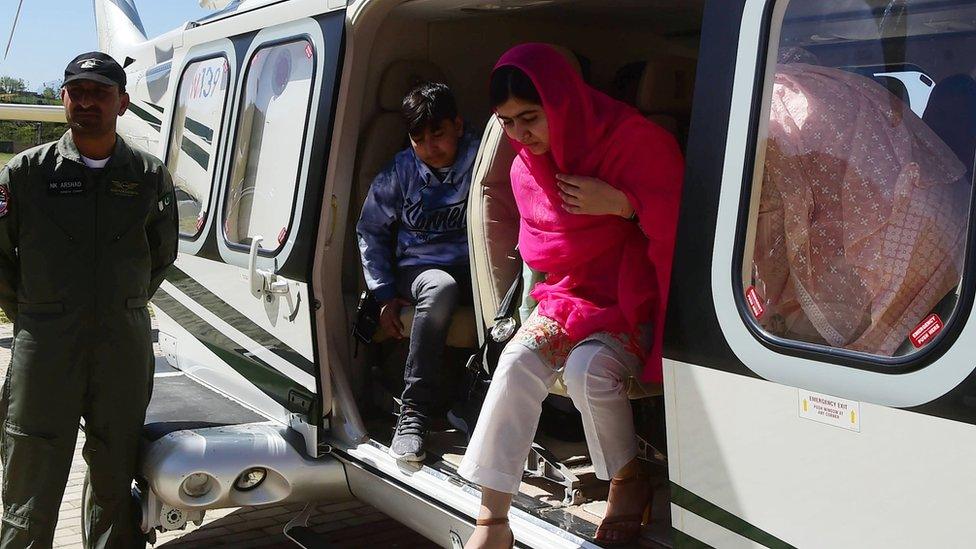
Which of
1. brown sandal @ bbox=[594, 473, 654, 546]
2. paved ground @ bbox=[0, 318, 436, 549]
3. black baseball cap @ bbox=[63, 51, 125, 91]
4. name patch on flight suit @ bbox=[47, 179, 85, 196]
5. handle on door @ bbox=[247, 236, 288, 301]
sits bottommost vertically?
paved ground @ bbox=[0, 318, 436, 549]

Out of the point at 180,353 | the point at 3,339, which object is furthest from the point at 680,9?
the point at 3,339

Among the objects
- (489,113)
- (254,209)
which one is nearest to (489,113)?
(489,113)

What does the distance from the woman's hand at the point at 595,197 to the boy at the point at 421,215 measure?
1.10 metres

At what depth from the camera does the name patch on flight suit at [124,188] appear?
3730mm

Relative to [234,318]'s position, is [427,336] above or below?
above

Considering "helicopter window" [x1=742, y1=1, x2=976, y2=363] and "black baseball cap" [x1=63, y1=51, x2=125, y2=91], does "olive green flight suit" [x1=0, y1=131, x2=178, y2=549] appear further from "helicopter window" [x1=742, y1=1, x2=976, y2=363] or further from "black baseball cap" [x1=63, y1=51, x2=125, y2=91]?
"helicopter window" [x1=742, y1=1, x2=976, y2=363]

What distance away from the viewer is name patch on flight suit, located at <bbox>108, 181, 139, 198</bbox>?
Answer: 12.2ft

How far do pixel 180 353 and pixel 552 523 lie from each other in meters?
2.85

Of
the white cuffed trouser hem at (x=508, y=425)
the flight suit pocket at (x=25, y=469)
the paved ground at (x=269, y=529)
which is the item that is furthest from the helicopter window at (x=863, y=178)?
the paved ground at (x=269, y=529)

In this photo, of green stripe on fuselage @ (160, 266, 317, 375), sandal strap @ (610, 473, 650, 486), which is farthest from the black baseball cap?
sandal strap @ (610, 473, 650, 486)

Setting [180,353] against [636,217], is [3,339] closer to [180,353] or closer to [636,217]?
[180,353]

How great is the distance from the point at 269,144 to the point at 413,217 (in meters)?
0.79

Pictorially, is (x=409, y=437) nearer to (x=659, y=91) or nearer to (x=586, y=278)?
(x=586, y=278)

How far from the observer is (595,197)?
9.55 ft
